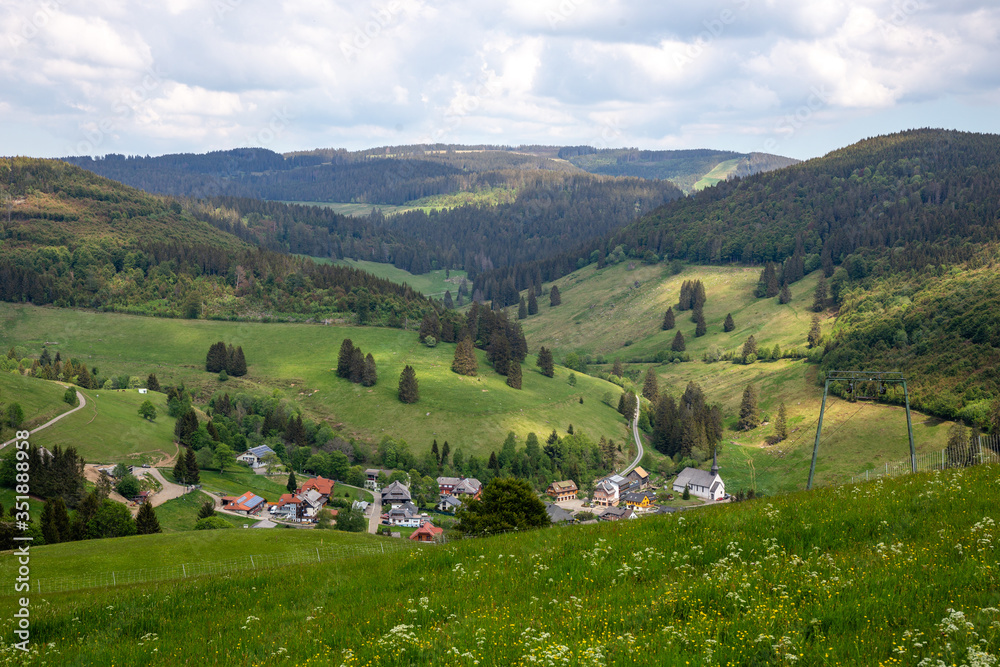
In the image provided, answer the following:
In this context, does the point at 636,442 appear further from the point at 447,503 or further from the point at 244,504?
the point at 244,504

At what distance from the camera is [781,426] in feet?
455

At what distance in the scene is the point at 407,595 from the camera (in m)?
16.4

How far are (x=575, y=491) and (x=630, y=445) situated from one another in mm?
33263

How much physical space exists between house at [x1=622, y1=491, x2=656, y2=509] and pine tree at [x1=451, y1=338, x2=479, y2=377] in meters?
58.2

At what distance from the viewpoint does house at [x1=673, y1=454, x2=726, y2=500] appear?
119812 mm

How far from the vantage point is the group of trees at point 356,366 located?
153 meters

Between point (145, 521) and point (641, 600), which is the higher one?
point (641, 600)

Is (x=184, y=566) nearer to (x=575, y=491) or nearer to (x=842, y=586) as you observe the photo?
(x=842, y=586)

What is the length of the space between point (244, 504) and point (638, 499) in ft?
208

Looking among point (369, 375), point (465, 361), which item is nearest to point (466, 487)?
point (369, 375)

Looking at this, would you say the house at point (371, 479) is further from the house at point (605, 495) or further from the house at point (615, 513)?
the house at point (615, 513)

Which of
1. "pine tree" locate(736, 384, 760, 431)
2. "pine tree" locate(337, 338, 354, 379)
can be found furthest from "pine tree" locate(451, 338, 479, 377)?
"pine tree" locate(736, 384, 760, 431)

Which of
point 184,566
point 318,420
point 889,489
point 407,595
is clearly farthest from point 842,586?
point 318,420

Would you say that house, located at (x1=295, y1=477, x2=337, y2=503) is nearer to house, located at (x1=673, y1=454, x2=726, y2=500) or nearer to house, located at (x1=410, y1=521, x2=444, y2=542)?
house, located at (x1=410, y1=521, x2=444, y2=542)
